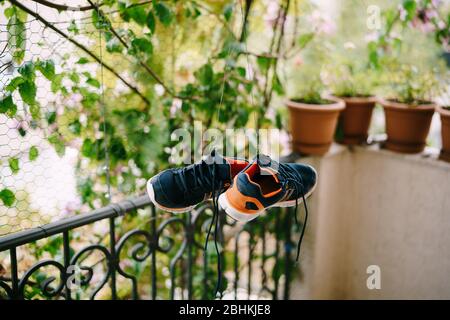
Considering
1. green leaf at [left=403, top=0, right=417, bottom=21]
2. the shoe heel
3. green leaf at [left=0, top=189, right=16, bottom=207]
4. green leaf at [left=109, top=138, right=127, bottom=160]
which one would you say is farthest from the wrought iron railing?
green leaf at [left=403, top=0, right=417, bottom=21]

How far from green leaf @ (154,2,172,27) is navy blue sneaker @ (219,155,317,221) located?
0.76 meters

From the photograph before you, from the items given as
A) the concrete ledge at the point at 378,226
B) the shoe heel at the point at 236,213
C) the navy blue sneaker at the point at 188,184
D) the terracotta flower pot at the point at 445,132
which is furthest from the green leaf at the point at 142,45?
the terracotta flower pot at the point at 445,132

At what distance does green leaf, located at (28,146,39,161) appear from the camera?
1.38m

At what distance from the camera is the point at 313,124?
1982 mm

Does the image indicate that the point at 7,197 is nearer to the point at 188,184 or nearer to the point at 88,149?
the point at 88,149

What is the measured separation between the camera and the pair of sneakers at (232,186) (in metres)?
1.02

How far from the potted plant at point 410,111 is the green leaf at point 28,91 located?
1411mm

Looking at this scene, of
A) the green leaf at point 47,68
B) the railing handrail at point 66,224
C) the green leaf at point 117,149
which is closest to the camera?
the railing handrail at point 66,224

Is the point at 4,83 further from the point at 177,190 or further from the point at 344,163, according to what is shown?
the point at 344,163

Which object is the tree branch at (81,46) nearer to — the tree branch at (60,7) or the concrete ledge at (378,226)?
the tree branch at (60,7)

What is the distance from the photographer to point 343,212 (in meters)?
2.29

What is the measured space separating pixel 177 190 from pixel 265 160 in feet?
0.69
